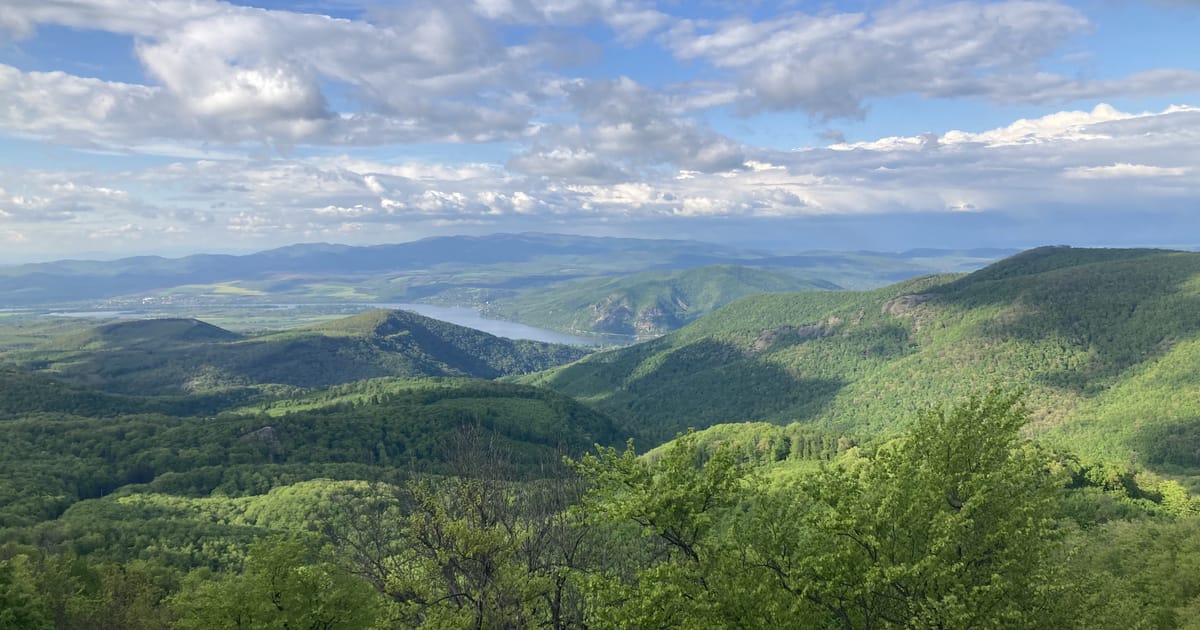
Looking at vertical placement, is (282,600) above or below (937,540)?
below

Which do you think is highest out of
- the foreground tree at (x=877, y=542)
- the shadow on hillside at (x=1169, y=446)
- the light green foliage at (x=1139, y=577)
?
the foreground tree at (x=877, y=542)

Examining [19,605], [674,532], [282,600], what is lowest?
[19,605]

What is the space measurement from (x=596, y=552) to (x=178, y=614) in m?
37.2

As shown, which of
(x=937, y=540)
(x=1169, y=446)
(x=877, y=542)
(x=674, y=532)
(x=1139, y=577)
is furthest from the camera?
(x=1169, y=446)

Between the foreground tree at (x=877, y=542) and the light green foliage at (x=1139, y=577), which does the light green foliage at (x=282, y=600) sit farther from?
the light green foliage at (x=1139, y=577)

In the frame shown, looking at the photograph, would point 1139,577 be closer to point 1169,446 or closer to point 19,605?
point 19,605

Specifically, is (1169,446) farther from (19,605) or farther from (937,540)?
(19,605)

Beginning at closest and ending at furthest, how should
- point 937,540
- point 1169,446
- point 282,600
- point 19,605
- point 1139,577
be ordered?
1. point 937,540
2. point 282,600
3. point 1139,577
4. point 19,605
5. point 1169,446

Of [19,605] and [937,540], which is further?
[19,605]

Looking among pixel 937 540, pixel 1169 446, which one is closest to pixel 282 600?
pixel 937 540

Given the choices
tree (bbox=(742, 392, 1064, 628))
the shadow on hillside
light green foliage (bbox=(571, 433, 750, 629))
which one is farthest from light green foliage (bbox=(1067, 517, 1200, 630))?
the shadow on hillside

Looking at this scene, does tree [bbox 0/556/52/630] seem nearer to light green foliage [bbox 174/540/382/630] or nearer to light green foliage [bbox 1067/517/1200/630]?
light green foliage [bbox 174/540/382/630]

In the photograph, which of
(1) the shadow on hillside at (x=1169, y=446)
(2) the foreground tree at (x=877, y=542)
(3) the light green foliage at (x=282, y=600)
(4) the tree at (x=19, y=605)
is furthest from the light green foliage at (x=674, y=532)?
(1) the shadow on hillside at (x=1169, y=446)

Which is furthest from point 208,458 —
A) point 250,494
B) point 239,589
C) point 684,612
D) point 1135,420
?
point 1135,420
